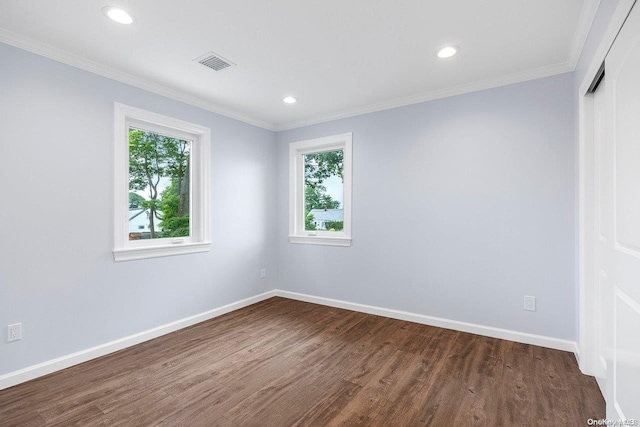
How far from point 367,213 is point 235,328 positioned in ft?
6.57

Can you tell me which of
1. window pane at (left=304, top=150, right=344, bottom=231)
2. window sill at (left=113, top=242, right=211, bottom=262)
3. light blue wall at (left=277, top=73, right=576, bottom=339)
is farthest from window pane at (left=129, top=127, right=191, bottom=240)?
light blue wall at (left=277, top=73, right=576, bottom=339)

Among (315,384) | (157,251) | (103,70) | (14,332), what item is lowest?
(315,384)

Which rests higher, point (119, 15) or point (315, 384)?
point (119, 15)

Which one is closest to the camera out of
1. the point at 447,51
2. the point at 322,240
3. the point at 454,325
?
the point at 447,51

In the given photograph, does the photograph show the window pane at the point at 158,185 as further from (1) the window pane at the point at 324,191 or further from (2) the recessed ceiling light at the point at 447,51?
(2) the recessed ceiling light at the point at 447,51

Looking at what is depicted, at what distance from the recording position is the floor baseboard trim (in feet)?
8.88

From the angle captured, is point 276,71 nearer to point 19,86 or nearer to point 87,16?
point 87,16

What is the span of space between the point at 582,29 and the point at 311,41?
1.89m

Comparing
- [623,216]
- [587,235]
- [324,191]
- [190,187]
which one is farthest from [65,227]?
[587,235]

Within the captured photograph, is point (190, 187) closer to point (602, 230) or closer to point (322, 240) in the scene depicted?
point (322, 240)

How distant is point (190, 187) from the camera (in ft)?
11.6

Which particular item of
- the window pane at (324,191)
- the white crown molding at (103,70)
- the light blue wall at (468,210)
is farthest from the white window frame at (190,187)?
the light blue wall at (468,210)

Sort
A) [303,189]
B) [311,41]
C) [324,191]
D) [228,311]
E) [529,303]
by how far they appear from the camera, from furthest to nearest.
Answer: [303,189], [324,191], [228,311], [529,303], [311,41]

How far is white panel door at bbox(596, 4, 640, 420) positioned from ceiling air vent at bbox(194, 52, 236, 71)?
2548 mm
